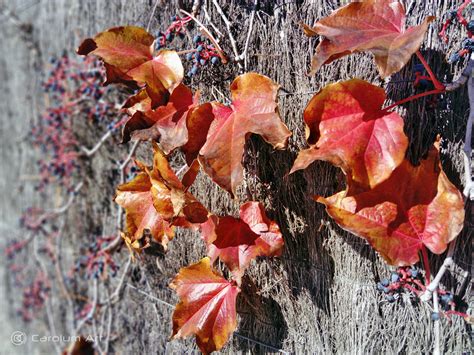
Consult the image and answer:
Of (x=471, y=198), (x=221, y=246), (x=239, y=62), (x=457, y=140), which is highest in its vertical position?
(x=239, y=62)

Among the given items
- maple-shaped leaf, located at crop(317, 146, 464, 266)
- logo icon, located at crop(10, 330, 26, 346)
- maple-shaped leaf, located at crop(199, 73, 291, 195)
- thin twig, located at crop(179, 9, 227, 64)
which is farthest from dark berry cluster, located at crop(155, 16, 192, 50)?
logo icon, located at crop(10, 330, 26, 346)

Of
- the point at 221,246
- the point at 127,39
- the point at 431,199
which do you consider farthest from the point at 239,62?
the point at 431,199

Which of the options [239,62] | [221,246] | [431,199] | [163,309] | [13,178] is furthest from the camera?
[13,178]

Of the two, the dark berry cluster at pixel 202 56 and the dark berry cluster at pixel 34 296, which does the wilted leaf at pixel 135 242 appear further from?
the dark berry cluster at pixel 34 296

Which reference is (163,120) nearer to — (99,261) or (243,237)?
(243,237)

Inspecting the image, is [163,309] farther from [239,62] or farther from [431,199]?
[431,199]

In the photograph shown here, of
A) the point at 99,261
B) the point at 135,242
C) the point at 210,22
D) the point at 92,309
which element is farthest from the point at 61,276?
the point at 210,22
